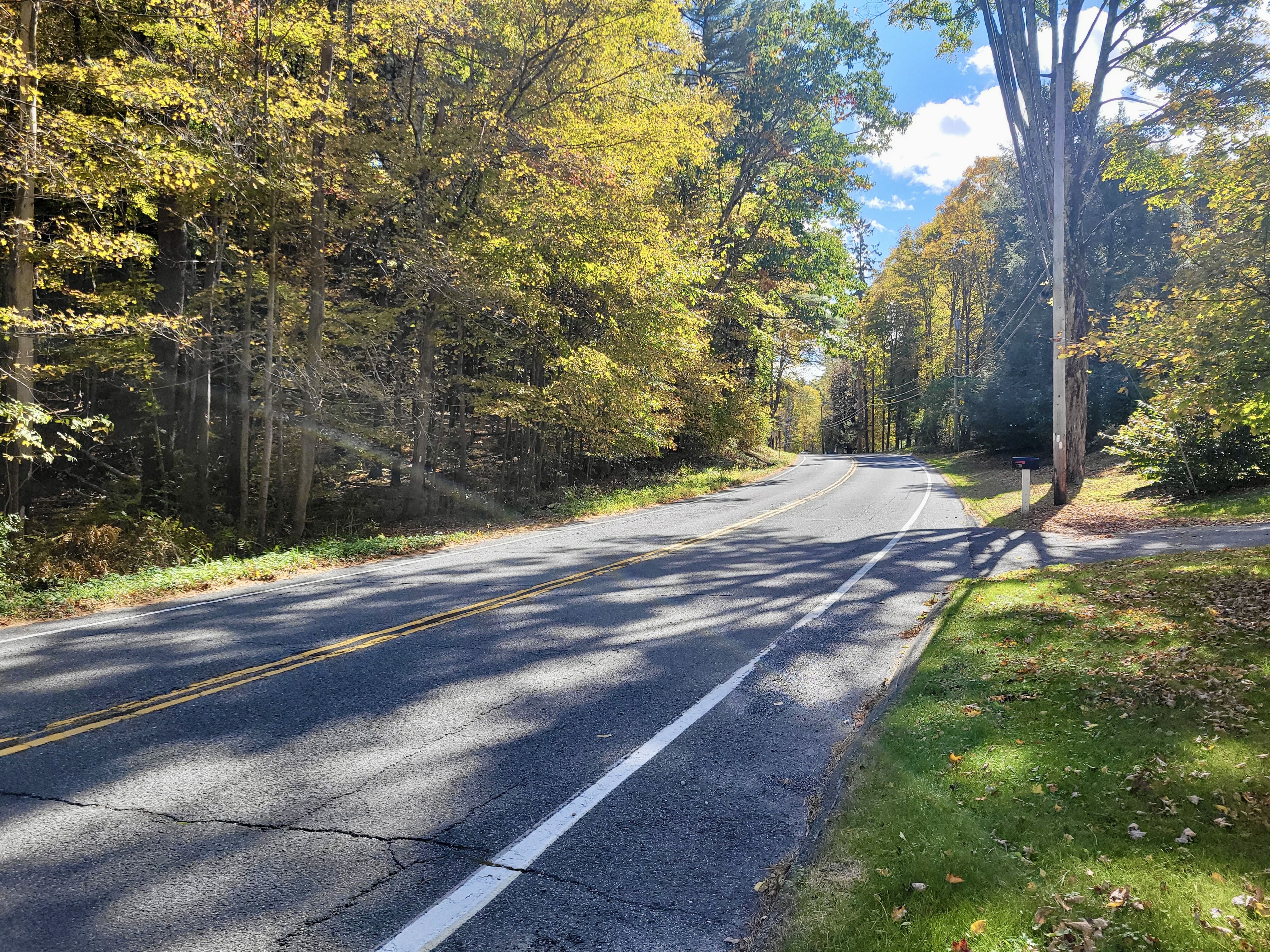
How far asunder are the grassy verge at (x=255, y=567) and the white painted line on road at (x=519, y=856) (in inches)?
290

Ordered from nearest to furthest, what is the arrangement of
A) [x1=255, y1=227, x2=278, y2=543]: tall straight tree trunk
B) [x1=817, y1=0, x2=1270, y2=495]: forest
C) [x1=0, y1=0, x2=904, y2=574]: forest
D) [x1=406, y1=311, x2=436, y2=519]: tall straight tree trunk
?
1. [x1=817, y1=0, x2=1270, y2=495]: forest
2. [x1=0, y1=0, x2=904, y2=574]: forest
3. [x1=255, y1=227, x2=278, y2=543]: tall straight tree trunk
4. [x1=406, y1=311, x2=436, y2=519]: tall straight tree trunk

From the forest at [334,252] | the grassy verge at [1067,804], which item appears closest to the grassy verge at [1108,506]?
the grassy verge at [1067,804]

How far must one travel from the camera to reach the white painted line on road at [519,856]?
8.66 feet

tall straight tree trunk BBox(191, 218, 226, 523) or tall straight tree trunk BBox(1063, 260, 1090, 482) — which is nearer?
tall straight tree trunk BBox(191, 218, 226, 523)

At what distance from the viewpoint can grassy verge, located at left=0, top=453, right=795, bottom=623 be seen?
8008 millimetres

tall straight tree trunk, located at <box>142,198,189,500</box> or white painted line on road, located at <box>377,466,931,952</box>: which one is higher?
tall straight tree trunk, located at <box>142,198,189,500</box>

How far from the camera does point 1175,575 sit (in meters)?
7.47

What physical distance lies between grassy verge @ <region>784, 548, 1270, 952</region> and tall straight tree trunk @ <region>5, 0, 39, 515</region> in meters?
11.4

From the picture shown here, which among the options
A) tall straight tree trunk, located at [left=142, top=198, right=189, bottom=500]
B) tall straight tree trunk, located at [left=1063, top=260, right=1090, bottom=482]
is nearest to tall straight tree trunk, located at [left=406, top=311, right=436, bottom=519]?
tall straight tree trunk, located at [left=142, top=198, right=189, bottom=500]

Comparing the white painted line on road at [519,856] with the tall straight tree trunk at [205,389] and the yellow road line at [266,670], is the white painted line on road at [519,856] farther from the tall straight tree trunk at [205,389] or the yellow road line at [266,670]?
the tall straight tree trunk at [205,389]

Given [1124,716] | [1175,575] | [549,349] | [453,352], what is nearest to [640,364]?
[549,349]

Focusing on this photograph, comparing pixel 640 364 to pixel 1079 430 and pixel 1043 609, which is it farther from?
pixel 1043 609

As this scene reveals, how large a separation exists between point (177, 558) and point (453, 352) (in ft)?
38.6

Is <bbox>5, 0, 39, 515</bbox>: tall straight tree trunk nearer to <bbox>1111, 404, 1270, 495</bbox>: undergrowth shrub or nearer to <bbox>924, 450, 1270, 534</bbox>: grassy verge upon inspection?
<bbox>924, 450, 1270, 534</bbox>: grassy verge
